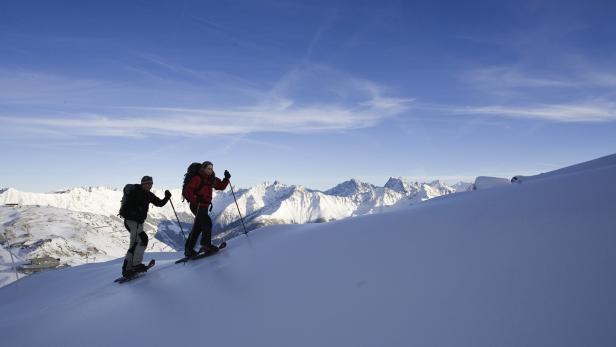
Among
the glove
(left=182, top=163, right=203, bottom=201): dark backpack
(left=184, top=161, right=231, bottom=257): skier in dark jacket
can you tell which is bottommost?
the glove

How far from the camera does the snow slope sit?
277 cm

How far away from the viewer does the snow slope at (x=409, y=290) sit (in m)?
2.77

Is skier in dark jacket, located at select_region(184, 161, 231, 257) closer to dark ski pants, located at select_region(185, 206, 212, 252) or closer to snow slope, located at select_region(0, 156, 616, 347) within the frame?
dark ski pants, located at select_region(185, 206, 212, 252)

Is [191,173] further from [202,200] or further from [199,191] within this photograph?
[202,200]

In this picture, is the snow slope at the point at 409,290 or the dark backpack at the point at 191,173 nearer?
the snow slope at the point at 409,290

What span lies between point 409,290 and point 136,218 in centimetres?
748

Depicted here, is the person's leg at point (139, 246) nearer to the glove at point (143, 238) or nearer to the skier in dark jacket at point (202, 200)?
the glove at point (143, 238)

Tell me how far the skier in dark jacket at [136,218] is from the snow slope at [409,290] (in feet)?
6.16

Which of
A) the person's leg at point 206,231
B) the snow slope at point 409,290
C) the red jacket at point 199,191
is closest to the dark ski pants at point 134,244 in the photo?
the person's leg at point 206,231

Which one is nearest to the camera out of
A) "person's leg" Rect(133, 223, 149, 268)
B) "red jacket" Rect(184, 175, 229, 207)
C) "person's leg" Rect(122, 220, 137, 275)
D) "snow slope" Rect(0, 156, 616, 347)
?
"snow slope" Rect(0, 156, 616, 347)

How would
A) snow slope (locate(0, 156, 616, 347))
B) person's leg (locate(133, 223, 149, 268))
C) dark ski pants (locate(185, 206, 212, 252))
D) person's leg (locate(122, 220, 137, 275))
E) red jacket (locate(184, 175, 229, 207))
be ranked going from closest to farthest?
snow slope (locate(0, 156, 616, 347)) → person's leg (locate(122, 220, 137, 275)) → person's leg (locate(133, 223, 149, 268)) → red jacket (locate(184, 175, 229, 207)) → dark ski pants (locate(185, 206, 212, 252))

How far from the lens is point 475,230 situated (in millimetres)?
4898

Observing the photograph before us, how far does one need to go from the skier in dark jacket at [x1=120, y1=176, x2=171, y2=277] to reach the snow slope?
1.88 meters

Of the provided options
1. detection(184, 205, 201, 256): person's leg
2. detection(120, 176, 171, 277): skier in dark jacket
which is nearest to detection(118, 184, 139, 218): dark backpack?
detection(120, 176, 171, 277): skier in dark jacket
